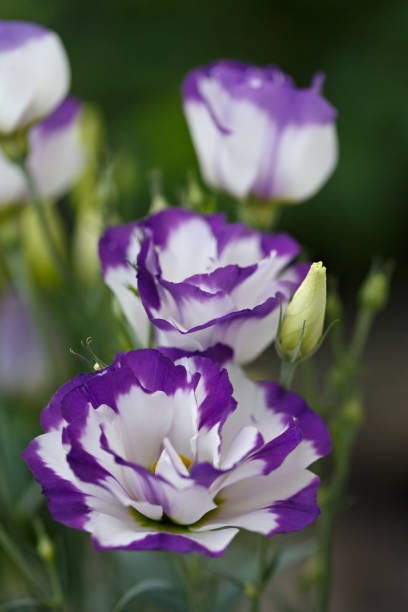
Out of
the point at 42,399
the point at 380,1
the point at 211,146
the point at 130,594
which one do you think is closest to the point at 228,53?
the point at 380,1

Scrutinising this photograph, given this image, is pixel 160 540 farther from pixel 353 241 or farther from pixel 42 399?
pixel 353 241

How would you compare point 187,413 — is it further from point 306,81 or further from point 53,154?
point 306,81

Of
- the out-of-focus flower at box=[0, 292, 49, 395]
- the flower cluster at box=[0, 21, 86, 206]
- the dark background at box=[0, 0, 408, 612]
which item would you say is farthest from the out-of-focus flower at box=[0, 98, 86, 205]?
the dark background at box=[0, 0, 408, 612]

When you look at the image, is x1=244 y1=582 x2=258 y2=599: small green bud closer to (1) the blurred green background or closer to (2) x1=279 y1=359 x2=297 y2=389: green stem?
(2) x1=279 y1=359 x2=297 y2=389: green stem

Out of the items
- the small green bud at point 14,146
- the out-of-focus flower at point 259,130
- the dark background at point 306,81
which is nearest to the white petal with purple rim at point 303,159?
the out-of-focus flower at point 259,130

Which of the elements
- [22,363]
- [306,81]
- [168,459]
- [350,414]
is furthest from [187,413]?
[306,81]

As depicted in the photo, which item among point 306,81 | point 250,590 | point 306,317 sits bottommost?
point 306,81
